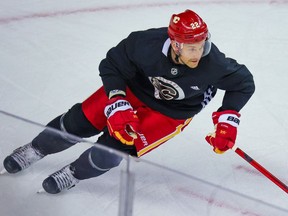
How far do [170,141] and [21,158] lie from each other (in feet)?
2.93

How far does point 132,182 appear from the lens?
1660 millimetres

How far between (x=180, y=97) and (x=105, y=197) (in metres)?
0.71

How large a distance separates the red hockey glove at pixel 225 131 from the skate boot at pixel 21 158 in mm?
597

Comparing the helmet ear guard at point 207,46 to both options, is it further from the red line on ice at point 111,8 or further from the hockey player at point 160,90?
the red line on ice at point 111,8

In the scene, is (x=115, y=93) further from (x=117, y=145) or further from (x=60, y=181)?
(x=60, y=181)

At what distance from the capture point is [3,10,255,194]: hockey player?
7.38 ft

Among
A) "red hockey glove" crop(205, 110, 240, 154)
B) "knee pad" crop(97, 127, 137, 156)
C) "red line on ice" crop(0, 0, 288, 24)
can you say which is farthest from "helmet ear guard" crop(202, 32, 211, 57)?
"red line on ice" crop(0, 0, 288, 24)

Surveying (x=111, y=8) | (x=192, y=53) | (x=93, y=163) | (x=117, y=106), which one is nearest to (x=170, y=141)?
(x=117, y=106)

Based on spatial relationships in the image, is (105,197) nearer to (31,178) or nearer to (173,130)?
(31,178)

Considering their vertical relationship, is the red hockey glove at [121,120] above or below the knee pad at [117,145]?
above

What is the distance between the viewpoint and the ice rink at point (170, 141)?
1.74m

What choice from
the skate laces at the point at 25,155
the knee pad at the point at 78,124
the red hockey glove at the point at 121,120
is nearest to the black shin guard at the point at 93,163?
the skate laces at the point at 25,155

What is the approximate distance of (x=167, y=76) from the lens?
236 cm

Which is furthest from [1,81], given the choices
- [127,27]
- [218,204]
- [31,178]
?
[218,204]
